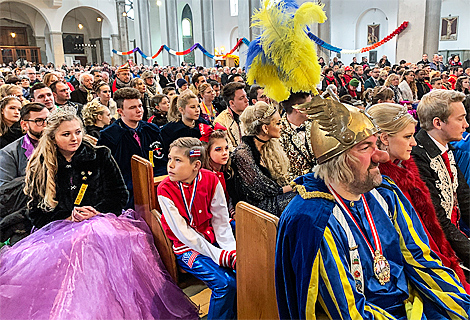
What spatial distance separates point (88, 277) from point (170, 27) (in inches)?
973

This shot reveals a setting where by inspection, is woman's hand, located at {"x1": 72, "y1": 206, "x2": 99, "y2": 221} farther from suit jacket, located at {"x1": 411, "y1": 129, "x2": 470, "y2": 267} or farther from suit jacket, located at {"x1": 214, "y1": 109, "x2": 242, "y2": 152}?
suit jacket, located at {"x1": 411, "y1": 129, "x2": 470, "y2": 267}

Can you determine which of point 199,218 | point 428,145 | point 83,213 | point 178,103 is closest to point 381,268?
point 428,145

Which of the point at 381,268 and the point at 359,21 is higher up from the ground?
the point at 359,21

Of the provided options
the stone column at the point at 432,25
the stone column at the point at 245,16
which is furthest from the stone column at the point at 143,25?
the stone column at the point at 432,25

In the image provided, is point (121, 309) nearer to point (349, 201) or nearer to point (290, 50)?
point (349, 201)

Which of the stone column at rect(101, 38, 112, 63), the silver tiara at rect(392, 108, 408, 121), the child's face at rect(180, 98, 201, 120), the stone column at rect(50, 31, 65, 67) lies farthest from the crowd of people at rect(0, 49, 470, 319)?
the stone column at rect(101, 38, 112, 63)

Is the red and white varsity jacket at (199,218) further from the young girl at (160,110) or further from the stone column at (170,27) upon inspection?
the stone column at (170,27)

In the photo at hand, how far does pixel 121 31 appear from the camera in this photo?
96.7 feet

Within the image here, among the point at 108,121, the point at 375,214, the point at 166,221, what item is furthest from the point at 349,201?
the point at 108,121

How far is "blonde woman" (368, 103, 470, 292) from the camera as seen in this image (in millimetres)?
2080

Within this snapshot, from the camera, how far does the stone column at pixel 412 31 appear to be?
40.3ft

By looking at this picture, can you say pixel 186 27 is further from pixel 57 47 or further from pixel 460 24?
pixel 460 24

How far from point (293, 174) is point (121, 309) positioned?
1.63 meters

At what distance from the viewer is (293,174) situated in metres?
3.06
